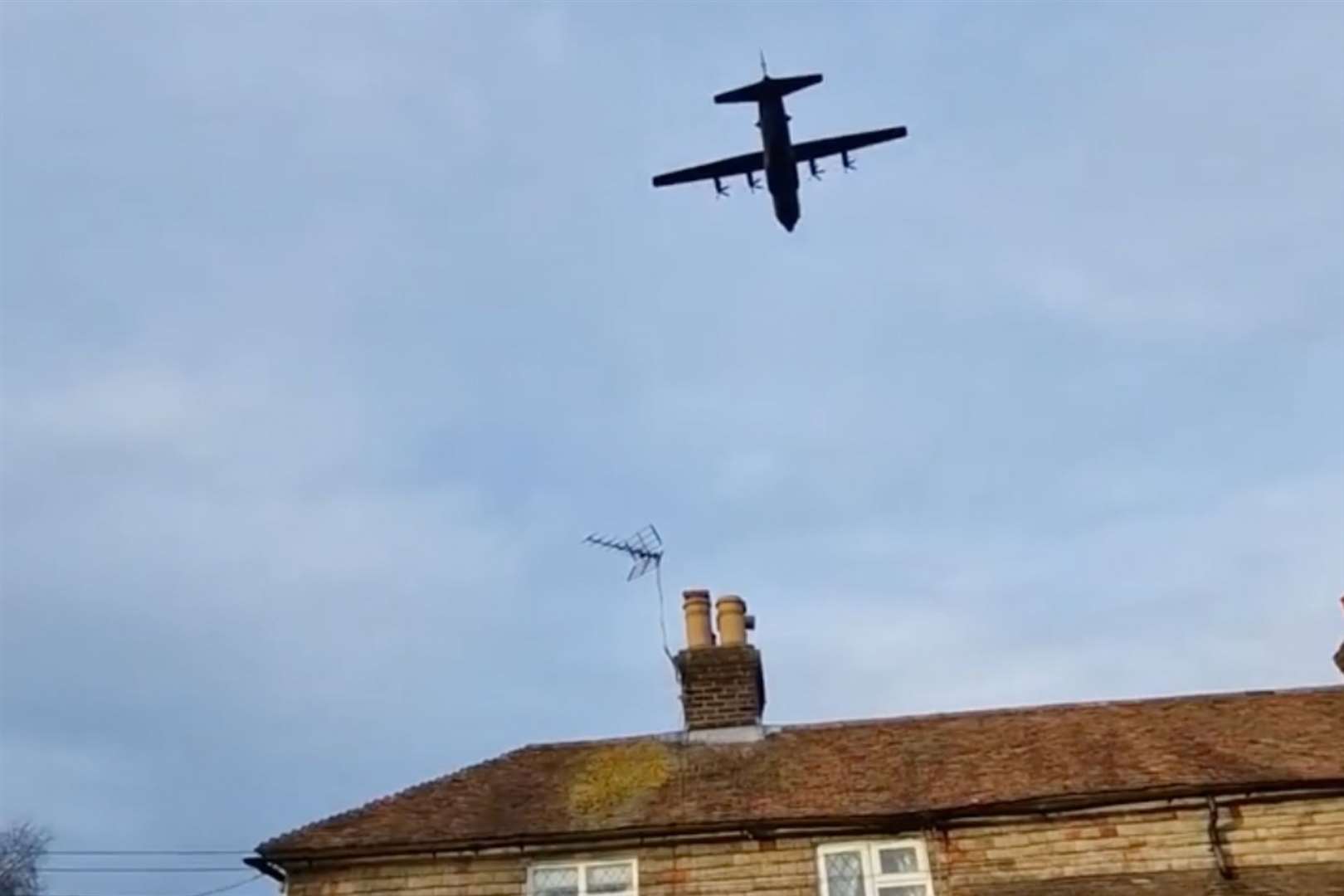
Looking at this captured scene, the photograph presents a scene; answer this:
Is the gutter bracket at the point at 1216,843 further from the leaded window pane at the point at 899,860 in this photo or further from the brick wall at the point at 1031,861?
the leaded window pane at the point at 899,860

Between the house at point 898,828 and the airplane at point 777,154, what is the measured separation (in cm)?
700

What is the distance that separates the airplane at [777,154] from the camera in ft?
52.5

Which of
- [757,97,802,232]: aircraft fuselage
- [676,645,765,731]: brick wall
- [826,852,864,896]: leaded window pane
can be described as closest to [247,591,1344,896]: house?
[826,852,864,896]: leaded window pane

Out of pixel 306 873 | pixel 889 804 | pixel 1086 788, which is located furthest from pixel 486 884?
pixel 1086 788

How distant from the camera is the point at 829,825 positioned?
12.6m

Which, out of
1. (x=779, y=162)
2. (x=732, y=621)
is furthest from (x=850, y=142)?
(x=732, y=621)

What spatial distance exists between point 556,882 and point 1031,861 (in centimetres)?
452

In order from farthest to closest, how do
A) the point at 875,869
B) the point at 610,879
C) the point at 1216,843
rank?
1. the point at 610,879
2. the point at 875,869
3. the point at 1216,843

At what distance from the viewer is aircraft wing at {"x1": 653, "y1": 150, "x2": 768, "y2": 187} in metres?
17.5

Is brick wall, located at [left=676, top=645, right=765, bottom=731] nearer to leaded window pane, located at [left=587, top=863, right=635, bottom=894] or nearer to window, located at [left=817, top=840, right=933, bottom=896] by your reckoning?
leaded window pane, located at [left=587, top=863, right=635, bottom=894]

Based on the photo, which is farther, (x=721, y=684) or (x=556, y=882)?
(x=721, y=684)

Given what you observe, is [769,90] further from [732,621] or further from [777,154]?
[732,621]

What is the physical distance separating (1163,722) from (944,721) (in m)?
2.44

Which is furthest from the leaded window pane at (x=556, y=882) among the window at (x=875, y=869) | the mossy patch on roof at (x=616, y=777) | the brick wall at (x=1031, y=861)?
the window at (x=875, y=869)
